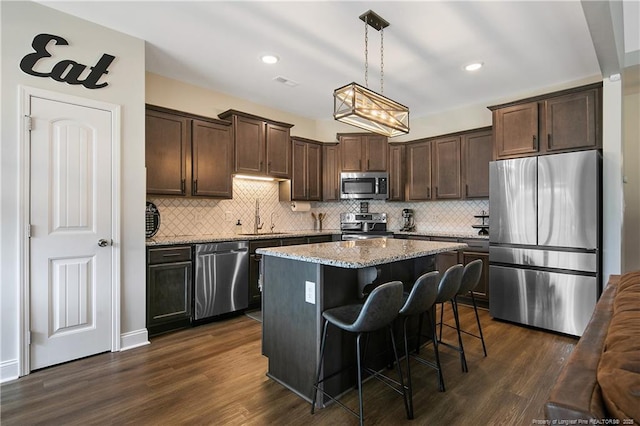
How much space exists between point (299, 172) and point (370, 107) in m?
2.75

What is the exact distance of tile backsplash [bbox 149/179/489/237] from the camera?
158 inches

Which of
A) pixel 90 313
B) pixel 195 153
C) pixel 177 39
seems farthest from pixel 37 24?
pixel 90 313

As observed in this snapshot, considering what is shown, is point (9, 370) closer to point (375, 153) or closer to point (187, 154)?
point (187, 154)

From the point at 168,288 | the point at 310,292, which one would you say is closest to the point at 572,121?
the point at 310,292

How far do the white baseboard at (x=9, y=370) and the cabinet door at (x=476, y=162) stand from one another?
198 inches

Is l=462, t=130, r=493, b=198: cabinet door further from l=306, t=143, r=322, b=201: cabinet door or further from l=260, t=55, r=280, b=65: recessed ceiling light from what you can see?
l=260, t=55, r=280, b=65: recessed ceiling light

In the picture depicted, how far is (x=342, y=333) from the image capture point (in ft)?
7.32

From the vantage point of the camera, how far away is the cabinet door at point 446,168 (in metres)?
4.69

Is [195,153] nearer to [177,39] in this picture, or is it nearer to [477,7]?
[177,39]

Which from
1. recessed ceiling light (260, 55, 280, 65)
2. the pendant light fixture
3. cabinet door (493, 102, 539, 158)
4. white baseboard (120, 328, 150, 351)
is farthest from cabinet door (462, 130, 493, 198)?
white baseboard (120, 328, 150, 351)

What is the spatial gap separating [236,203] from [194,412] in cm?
299

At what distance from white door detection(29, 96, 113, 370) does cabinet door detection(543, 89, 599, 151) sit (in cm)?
445

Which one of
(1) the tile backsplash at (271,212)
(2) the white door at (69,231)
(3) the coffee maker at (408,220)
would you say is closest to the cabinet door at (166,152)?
(1) the tile backsplash at (271,212)

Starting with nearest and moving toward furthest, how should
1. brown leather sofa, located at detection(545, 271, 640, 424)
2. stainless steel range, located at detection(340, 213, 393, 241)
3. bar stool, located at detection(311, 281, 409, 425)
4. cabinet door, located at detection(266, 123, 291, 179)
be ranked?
brown leather sofa, located at detection(545, 271, 640, 424) → bar stool, located at detection(311, 281, 409, 425) → cabinet door, located at detection(266, 123, 291, 179) → stainless steel range, located at detection(340, 213, 393, 241)
